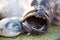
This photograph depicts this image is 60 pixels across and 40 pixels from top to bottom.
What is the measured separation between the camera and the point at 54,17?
1.16 m

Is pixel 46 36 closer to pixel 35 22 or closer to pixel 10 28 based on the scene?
pixel 35 22

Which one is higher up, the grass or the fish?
the fish

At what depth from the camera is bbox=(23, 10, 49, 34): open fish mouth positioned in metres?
0.96

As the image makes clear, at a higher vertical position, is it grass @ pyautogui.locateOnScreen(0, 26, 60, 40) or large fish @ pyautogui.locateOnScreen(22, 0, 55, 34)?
large fish @ pyautogui.locateOnScreen(22, 0, 55, 34)

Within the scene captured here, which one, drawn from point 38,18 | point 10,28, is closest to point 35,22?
point 38,18

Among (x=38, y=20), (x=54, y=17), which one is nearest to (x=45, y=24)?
(x=38, y=20)

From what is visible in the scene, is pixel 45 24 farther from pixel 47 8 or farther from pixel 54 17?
pixel 54 17

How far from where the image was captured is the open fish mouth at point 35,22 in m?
0.96

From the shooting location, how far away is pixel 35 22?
100cm

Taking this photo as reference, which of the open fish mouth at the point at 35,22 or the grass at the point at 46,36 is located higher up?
the open fish mouth at the point at 35,22

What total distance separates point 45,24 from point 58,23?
0.66 ft

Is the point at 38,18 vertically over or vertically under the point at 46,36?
over

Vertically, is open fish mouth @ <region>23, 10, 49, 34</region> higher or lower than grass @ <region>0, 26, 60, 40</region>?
higher

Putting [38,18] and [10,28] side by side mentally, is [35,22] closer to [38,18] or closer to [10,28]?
[38,18]
